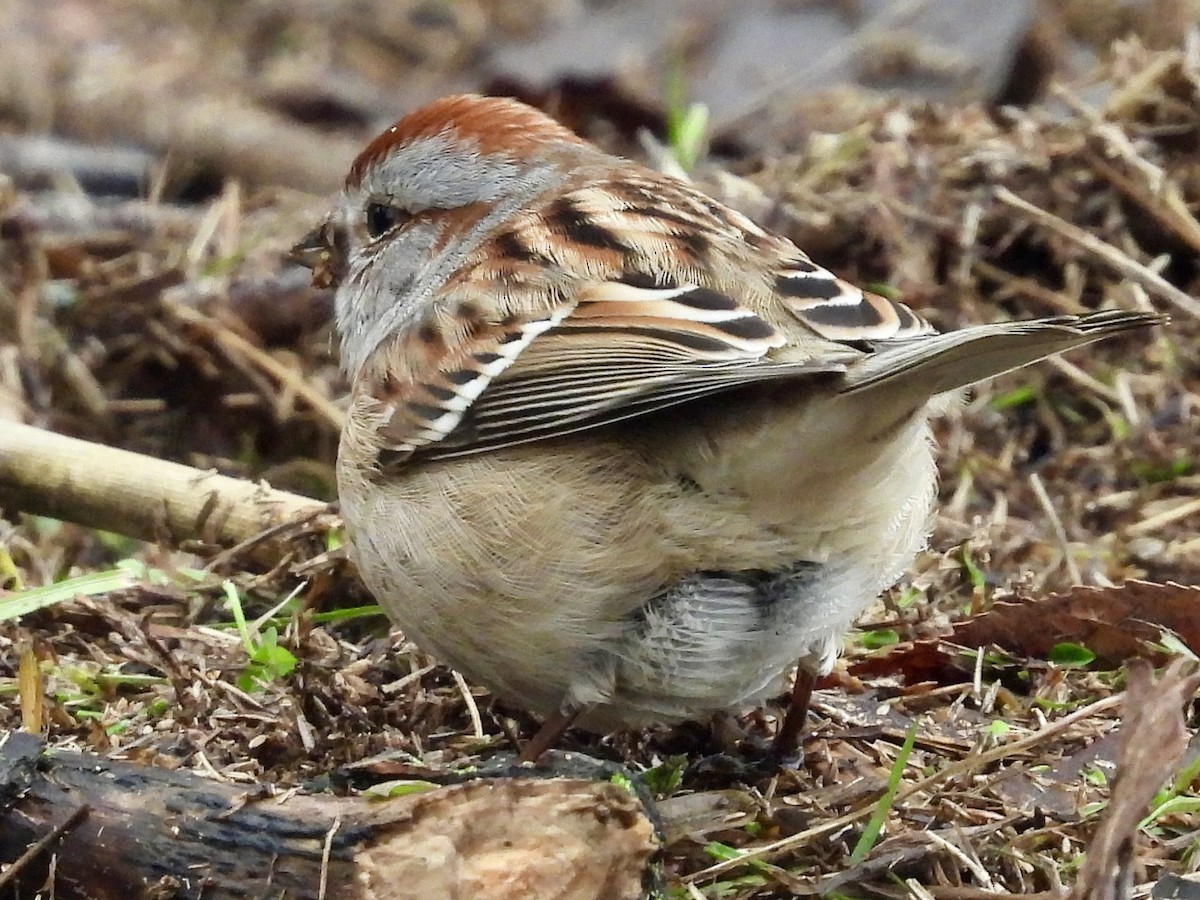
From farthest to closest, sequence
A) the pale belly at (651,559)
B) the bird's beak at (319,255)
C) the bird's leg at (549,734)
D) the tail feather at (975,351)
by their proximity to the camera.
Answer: the bird's beak at (319,255) → the bird's leg at (549,734) → the pale belly at (651,559) → the tail feather at (975,351)

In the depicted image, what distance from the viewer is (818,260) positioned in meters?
5.52

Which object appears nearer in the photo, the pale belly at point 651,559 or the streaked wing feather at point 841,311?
the pale belly at point 651,559

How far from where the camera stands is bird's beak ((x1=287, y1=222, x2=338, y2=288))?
170 inches

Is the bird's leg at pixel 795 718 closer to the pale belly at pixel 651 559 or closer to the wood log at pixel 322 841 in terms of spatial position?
the pale belly at pixel 651 559

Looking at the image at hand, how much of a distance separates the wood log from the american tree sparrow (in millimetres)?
495

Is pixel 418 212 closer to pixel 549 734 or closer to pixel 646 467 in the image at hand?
pixel 646 467

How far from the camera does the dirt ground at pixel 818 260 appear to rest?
10.5 ft

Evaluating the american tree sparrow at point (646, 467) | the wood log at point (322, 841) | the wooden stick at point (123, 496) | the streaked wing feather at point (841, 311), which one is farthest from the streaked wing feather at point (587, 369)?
the wooden stick at point (123, 496)

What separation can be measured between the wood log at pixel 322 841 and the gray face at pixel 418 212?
1.60m

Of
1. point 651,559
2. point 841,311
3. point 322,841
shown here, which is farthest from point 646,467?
point 322,841

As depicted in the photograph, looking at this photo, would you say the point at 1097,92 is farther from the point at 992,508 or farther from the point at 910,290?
the point at 992,508

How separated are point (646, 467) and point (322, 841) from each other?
3.02 feet

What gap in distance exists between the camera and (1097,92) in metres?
6.25

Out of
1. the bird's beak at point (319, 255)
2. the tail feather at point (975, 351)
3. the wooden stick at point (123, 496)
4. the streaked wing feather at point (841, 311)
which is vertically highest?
the tail feather at point (975, 351)
